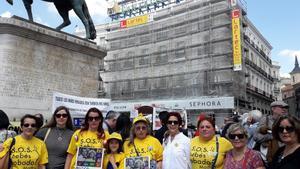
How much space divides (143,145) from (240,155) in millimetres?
1068

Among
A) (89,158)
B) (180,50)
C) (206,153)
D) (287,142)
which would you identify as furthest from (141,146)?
(180,50)

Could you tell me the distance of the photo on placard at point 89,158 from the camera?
352cm

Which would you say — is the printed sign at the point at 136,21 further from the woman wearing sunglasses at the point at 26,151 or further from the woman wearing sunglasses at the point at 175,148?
the woman wearing sunglasses at the point at 26,151

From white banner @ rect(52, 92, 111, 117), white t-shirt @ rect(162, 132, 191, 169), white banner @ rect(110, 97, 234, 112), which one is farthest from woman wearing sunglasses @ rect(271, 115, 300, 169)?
white banner @ rect(110, 97, 234, 112)

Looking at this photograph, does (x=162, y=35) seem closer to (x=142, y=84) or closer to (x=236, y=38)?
(x=142, y=84)

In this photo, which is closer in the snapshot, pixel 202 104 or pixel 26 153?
pixel 26 153

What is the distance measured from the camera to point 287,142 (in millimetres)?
3051

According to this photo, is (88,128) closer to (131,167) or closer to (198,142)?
(131,167)

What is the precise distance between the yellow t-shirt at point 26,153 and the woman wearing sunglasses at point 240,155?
6.56 feet

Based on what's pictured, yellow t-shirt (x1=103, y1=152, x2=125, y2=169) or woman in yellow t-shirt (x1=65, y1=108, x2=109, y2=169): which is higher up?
woman in yellow t-shirt (x1=65, y1=108, x2=109, y2=169)

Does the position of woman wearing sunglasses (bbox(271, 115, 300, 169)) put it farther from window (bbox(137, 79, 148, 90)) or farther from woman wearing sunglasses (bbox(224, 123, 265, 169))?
window (bbox(137, 79, 148, 90))

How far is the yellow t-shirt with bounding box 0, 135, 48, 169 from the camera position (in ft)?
A: 10.9

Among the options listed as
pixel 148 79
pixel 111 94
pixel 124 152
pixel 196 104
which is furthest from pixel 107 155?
pixel 111 94

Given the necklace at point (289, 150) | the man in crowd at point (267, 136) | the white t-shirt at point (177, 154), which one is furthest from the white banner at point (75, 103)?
the necklace at point (289, 150)
